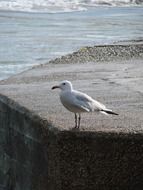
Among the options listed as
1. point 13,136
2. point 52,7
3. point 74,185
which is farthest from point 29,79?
point 52,7

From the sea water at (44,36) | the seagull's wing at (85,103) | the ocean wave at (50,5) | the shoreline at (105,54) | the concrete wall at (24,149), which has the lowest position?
the ocean wave at (50,5)

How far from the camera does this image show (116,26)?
35.3 meters

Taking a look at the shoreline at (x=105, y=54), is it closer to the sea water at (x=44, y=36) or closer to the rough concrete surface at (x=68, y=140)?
the sea water at (x=44, y=36)

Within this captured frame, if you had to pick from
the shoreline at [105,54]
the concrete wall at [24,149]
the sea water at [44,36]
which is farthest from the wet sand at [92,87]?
the sea water at [44,36]

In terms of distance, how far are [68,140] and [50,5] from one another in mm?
47341

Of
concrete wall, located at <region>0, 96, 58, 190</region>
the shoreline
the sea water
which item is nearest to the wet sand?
the shoreline

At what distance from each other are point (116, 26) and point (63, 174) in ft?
90.8

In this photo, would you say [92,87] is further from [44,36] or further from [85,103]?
[44,36]

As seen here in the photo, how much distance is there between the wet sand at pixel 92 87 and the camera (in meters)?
8.75

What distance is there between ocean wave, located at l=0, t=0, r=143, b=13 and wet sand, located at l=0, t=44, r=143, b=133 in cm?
3369

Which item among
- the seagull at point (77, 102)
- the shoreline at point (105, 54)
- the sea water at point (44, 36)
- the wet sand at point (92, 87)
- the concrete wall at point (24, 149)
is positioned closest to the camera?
the seagull at point (77, 102)

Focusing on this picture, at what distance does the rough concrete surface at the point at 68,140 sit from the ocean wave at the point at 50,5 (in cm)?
3958

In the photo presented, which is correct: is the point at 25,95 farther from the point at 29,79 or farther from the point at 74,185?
the point at 74,185

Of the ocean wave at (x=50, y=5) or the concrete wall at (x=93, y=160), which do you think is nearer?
the concrete wall at (x=93, y=160)
